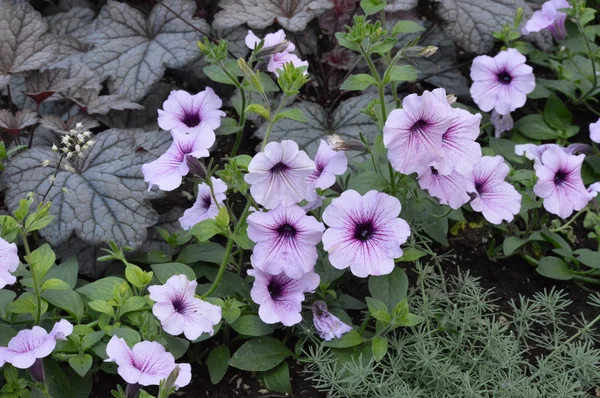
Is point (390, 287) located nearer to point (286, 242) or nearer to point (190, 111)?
point (286, 242)

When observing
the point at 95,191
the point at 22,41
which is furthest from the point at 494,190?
the point at 22,41

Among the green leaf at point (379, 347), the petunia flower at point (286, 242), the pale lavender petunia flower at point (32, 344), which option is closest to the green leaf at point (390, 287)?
the green leaf at point (379, 347)

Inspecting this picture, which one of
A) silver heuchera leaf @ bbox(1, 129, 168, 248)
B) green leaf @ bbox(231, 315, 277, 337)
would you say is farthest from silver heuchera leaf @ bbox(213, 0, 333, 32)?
green leaf @ bbox(231, 315, 277, 337)

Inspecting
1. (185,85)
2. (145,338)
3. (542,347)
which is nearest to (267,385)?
(145,338)

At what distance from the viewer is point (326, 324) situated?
1.93 m

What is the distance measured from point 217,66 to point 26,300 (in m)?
0.87

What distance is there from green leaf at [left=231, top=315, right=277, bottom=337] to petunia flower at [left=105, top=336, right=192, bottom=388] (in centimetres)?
25

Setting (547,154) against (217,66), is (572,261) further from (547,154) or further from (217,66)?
(217,66)

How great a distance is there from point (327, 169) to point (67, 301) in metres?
0.74

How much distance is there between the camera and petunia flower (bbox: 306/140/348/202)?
1.90m

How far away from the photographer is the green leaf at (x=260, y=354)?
196 cm

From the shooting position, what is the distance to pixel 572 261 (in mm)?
2406

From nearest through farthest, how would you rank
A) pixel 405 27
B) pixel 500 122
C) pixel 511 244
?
1. pixel 405 27
2. pixel 511 244
3. pixel 500 122

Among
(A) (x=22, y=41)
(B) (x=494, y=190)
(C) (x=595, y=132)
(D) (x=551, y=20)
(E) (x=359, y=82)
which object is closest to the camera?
(E) (x=359, y=82)
